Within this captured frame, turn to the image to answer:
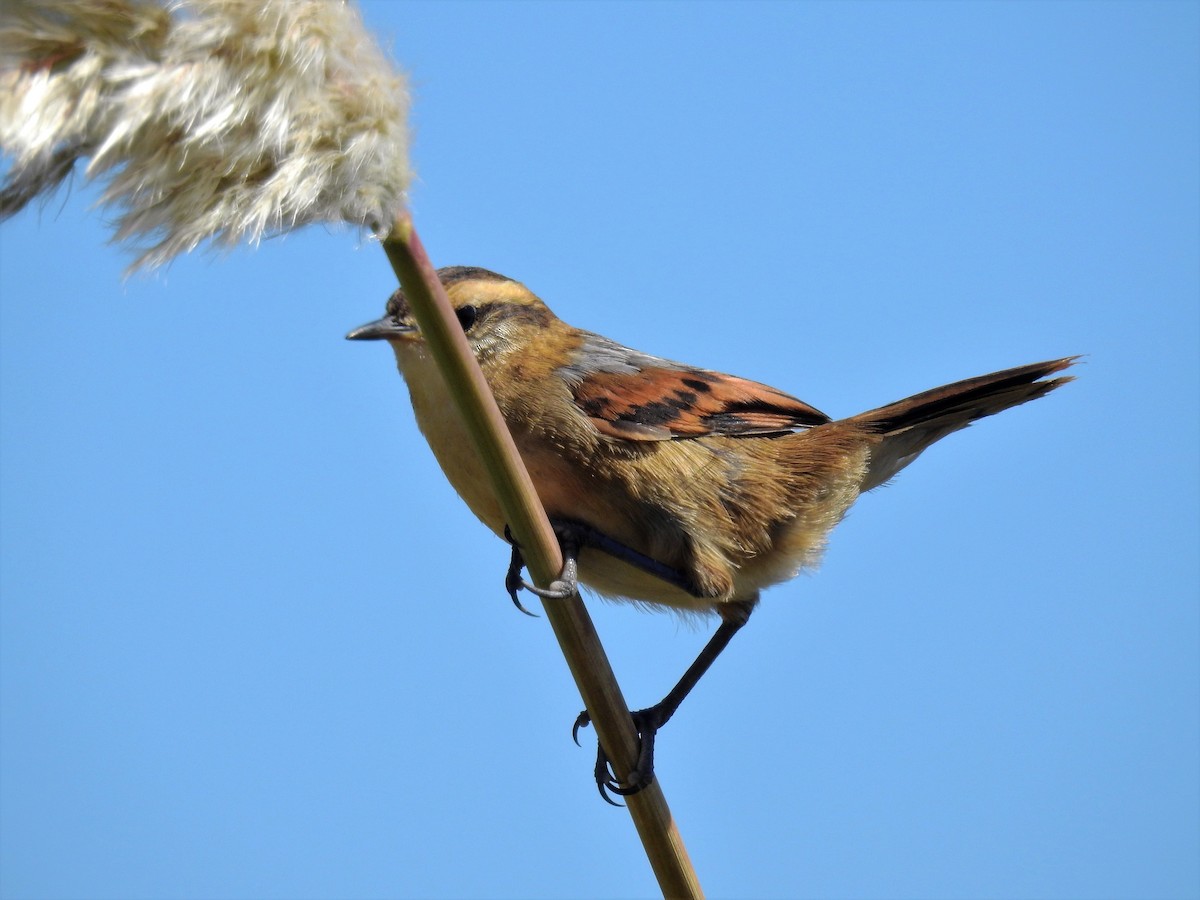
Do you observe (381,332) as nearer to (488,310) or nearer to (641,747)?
(488,310)

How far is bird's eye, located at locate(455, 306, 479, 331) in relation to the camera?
13.4 ft

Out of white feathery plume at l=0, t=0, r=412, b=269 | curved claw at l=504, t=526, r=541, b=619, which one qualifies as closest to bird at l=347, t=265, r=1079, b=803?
curved claw at l=504, t=526, r=541, b=619

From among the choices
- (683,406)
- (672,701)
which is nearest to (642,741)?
(672,701)

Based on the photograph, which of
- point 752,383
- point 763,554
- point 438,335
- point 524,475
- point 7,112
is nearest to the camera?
point 7,112

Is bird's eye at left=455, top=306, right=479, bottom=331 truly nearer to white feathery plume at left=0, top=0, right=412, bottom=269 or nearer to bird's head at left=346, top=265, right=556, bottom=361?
bird's head at left=346, top=265, right=556, bottom=361

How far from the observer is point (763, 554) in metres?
4.25

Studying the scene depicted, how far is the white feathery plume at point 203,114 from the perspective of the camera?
65.4 inches

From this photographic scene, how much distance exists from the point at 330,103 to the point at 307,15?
13 centimetres

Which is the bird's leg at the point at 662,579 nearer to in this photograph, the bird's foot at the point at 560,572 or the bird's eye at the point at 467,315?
the bird's foot at the point at 560,572

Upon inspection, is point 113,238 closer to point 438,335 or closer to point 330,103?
point 330,103

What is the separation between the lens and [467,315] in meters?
4.11

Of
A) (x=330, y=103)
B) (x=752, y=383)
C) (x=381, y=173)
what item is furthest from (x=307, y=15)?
(x=752, y=383)

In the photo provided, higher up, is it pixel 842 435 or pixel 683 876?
pixel 842 435

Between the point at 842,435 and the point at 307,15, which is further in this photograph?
the point at 842,435
